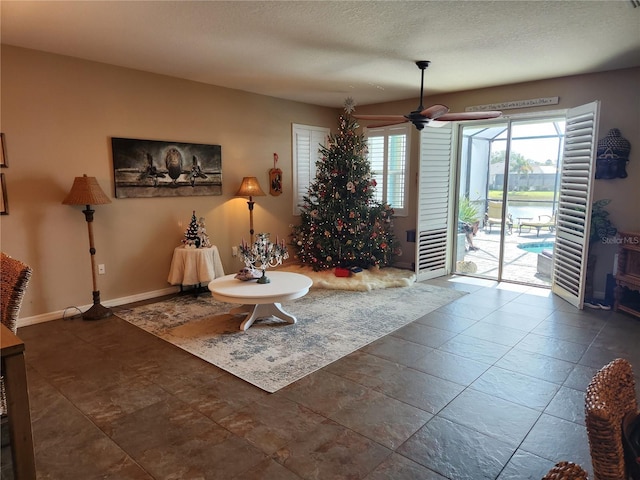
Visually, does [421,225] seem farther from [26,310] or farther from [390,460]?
[26,310]

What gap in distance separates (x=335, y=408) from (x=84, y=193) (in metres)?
3.16

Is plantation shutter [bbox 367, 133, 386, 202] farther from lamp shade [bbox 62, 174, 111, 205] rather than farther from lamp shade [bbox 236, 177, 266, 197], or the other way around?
lamp shade [bbox 62, 174, 111, 205]

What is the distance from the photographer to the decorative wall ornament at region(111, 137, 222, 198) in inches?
178

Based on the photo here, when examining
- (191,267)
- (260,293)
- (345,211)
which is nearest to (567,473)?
(260,293)

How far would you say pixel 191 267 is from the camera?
15.8 ft

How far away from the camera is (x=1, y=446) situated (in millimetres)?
2119

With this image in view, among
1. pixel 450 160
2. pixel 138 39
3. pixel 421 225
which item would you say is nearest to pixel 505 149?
pixel 450 160

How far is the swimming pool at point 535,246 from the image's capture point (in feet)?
19.2

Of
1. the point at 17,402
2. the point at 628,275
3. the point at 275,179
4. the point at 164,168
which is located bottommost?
the point at 628,275

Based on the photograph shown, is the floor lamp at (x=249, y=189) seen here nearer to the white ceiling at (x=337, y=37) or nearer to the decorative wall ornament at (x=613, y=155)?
the white ceiling at (x=337, y=37)

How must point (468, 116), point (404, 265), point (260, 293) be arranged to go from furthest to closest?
point (404, 265), point (468, 116), point (260, 293)

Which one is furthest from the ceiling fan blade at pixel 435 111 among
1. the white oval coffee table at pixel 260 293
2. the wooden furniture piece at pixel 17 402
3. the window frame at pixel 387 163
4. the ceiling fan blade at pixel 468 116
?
the wooden furniture piece at pixel 17 402

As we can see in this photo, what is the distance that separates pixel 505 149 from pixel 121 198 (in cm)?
494

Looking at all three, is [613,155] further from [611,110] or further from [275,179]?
[275,179]
